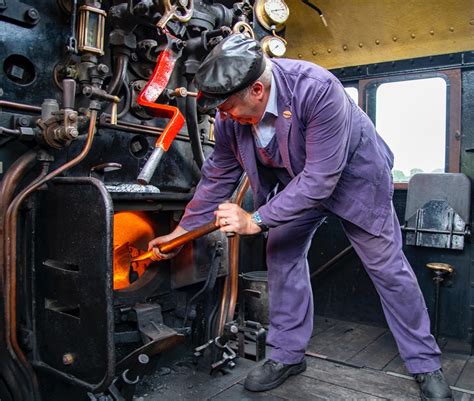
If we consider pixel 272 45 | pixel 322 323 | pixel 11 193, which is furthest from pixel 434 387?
pixel 272 45

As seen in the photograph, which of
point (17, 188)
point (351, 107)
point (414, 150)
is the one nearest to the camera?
point (17, 188)

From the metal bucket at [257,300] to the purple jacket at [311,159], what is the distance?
849 millimetres

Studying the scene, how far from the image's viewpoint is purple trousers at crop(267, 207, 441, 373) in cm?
213

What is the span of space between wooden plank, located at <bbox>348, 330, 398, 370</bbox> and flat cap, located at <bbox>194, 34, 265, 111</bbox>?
1.72 meters

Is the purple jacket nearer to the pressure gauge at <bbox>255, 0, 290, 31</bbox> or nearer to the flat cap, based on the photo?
the flat cap

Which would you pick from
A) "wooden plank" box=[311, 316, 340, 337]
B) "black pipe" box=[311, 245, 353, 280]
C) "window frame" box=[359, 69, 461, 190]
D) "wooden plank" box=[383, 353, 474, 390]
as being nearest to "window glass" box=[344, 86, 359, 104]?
"window frame" box=[359, 69, 461, 190]

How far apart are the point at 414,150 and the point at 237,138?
1807 millimetres

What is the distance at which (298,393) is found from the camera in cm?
221

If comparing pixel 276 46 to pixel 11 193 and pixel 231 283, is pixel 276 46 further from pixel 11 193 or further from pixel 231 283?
pixel 11 193

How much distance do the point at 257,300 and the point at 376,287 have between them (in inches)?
39.1

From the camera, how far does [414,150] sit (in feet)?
11.2

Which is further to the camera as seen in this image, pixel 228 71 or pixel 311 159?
pixel 311 159

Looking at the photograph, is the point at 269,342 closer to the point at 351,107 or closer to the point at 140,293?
the point at 140,293

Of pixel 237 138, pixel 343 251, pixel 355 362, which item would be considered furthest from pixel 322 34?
pixel 355 362
